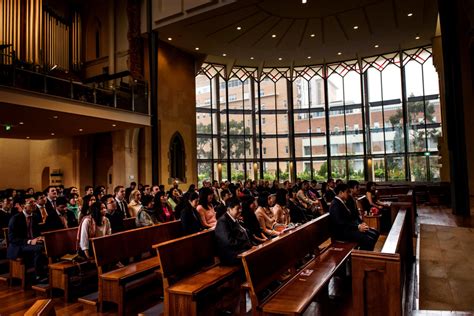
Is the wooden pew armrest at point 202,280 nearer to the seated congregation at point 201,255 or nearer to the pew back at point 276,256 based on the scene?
the seated congregation at point 201,255

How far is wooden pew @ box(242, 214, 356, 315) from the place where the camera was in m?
2.74

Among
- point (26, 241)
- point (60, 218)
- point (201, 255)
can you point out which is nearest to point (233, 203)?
point (201, 255)

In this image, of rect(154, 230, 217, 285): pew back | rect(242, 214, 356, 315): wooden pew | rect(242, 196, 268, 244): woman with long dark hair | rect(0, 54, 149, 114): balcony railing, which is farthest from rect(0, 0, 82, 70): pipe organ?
rect(242, 214, 356, 315): wooden pew

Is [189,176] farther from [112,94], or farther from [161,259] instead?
[161,259]

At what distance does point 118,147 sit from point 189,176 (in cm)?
353

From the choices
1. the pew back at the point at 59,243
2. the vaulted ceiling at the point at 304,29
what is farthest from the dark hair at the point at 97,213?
the vaulted ceiling at the point at 304,29

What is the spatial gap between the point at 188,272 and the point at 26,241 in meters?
2.75

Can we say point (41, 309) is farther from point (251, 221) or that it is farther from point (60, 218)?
point (60, 218)

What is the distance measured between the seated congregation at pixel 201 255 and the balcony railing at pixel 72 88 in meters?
3.70

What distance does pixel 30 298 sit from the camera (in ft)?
13.9

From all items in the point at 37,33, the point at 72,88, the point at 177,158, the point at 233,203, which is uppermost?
the point at 37,33

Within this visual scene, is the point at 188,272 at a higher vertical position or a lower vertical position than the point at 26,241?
lower

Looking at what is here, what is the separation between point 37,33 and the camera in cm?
1254

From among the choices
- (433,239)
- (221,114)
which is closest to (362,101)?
(221,114)
